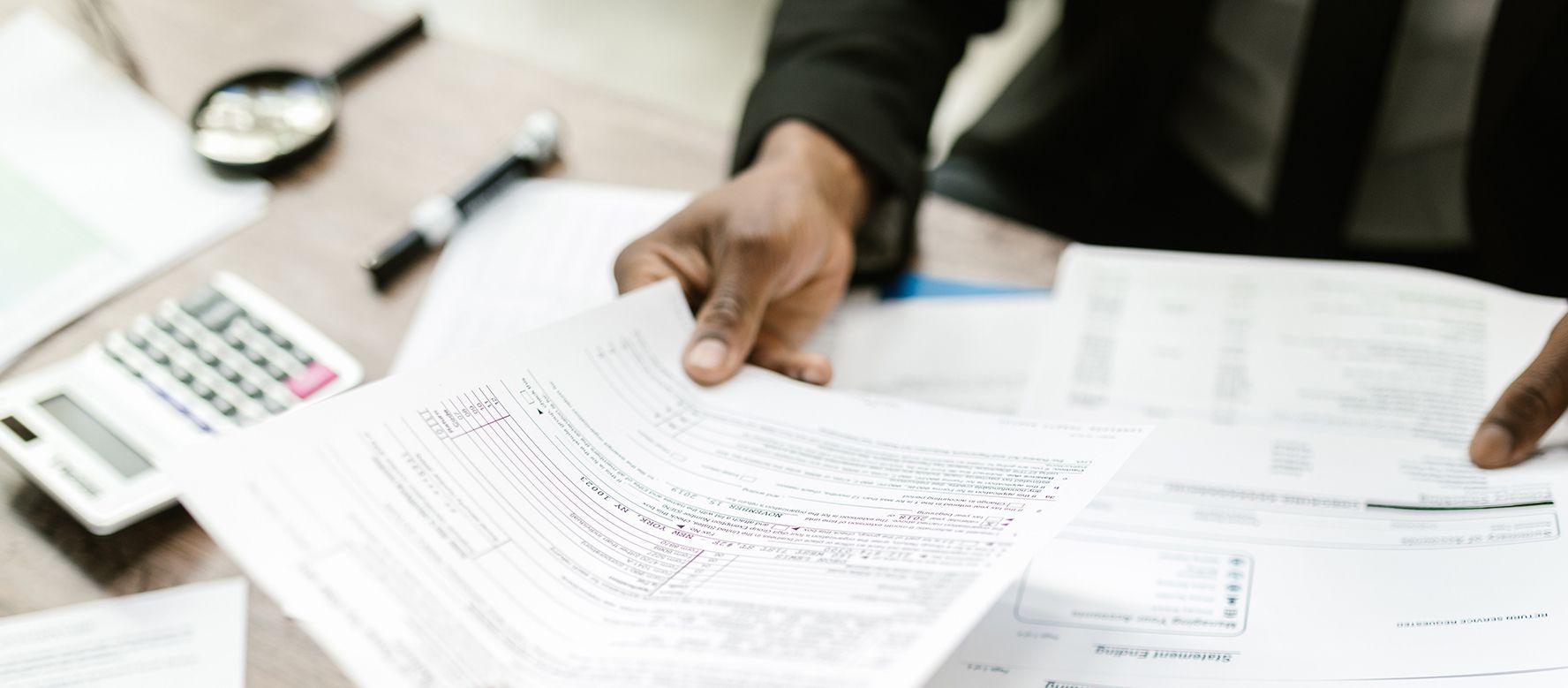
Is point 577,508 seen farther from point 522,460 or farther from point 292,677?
point 292,677

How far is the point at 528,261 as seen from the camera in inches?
31.2

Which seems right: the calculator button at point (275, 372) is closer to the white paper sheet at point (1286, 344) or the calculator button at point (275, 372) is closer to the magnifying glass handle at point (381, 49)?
the magnifying glass handle at point (381, 49)

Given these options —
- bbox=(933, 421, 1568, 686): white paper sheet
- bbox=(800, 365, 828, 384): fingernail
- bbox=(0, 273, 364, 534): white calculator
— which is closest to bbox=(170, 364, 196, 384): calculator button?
bbox=(0, 273, 364, 534): white calculator

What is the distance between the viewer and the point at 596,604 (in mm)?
458

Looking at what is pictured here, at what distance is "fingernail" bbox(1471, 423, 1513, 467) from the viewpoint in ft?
1.90

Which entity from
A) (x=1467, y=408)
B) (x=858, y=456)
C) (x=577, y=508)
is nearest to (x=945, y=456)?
(x=858, y=456)

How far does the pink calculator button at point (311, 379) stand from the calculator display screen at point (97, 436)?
0.09m

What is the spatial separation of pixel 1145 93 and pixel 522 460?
0.72 meters

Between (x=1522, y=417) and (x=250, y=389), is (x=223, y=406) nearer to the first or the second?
(x=250, y=389)

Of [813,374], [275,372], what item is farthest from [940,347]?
[275,372]

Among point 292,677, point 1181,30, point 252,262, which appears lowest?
point 292,677

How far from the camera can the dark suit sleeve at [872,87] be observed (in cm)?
79

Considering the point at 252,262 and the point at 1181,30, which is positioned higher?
the point at 1181,30

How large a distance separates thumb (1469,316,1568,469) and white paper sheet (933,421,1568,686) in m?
0.01
